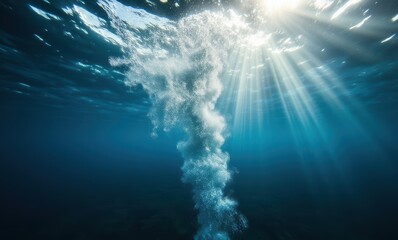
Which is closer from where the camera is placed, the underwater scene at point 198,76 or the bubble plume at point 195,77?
the bubble plume at point 195,77

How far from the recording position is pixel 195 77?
452 inches

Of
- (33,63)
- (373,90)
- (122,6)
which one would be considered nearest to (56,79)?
(33,63)

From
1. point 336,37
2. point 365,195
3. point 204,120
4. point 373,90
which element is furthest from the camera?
point 373,90

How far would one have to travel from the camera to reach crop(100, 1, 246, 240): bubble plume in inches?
334

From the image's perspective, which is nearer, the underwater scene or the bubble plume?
the bubble plume

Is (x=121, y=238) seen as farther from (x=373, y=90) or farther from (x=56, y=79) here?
(x=373, y=90)

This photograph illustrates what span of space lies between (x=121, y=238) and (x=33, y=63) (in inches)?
526

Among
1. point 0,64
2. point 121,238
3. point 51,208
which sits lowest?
point 121,238

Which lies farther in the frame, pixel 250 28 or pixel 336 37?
pixel 336 37

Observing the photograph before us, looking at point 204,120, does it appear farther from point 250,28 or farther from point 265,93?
point 265,93

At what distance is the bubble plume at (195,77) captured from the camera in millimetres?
8484

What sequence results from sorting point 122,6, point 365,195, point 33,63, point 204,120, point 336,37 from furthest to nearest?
1. point 365,195
2. point 33,63
3. point 336,37
4. point 204,120
5. point 122,6

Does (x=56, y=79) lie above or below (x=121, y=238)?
above

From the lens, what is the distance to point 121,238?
400 inches
